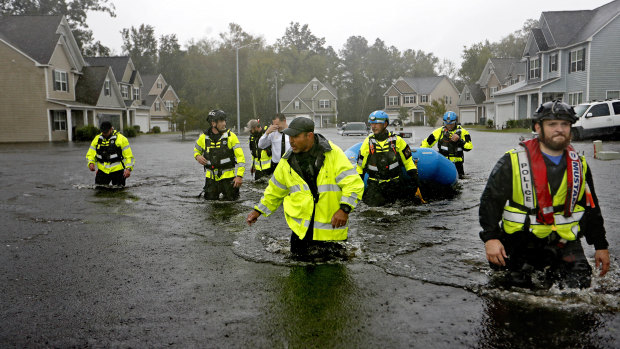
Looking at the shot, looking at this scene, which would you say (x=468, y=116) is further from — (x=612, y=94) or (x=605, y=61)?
(x=605, y=61)

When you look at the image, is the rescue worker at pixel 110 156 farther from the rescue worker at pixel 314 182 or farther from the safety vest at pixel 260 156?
the rescue worker at pixel 314 182

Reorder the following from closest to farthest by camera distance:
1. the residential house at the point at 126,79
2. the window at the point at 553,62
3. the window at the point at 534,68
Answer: the window at the point at 553,62
the window at the point at 534,68
the residential house at the point at 126,79

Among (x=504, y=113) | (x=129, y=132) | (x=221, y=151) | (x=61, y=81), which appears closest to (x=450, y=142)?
(x=221, y=151)

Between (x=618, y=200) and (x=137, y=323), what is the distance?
8.73m

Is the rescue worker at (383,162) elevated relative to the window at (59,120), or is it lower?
lower

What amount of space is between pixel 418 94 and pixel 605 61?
53.0 m

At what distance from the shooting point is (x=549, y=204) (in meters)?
3.97

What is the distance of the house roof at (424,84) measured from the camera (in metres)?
87.6

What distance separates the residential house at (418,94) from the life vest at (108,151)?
77.8 m

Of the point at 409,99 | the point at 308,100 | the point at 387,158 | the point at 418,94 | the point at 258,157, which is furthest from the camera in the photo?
the point at 409,99

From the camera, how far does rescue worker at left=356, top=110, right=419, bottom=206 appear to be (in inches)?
331

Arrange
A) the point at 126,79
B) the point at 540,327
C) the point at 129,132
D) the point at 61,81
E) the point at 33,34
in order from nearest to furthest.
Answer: the point at 540,327
the point at 33,34
the point at 61,81
the point at 129,132
the point at 126,79

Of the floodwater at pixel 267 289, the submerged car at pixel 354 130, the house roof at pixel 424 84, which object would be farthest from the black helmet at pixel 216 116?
the house roof at pixel 424 84

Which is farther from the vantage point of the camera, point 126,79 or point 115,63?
point 126,79
